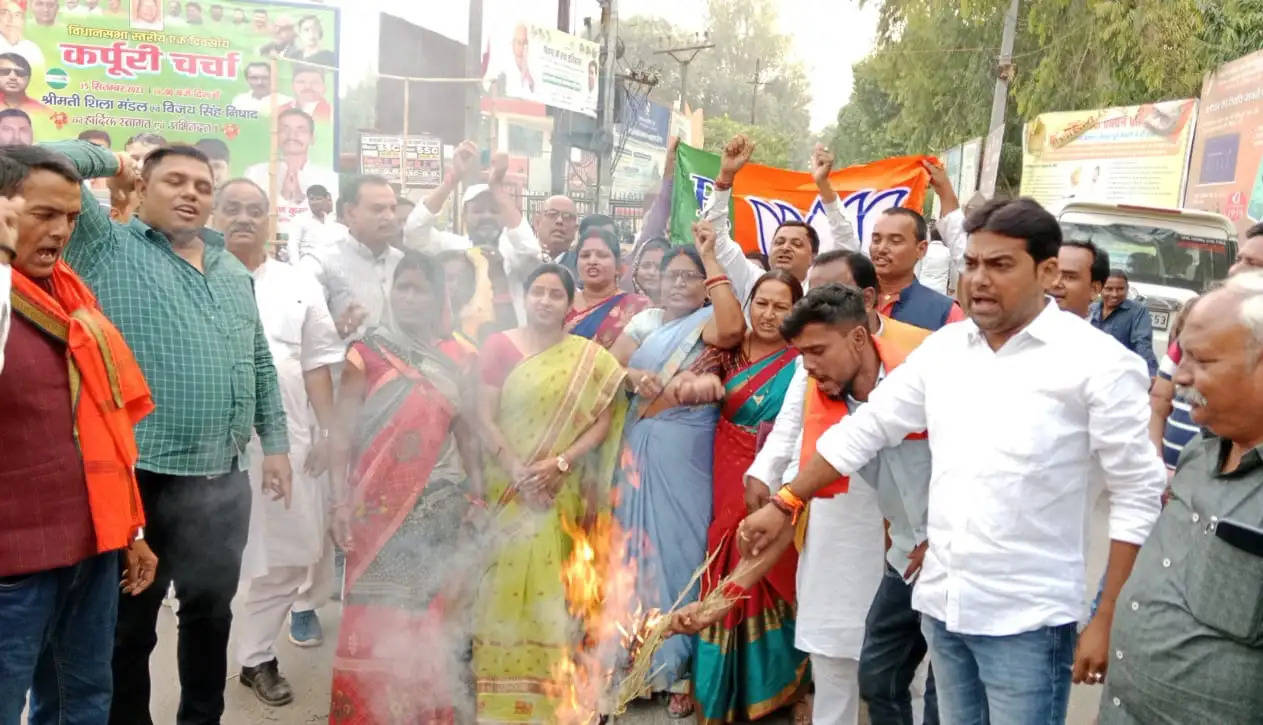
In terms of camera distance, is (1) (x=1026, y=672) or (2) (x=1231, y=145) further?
(2) (x=1231, y=145)

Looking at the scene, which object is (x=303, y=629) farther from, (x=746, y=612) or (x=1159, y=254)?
(x=1159, y=254)

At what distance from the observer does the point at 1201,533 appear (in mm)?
1710

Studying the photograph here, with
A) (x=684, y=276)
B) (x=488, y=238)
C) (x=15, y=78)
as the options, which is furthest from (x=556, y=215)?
(x=15, y=78)

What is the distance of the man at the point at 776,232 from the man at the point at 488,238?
3.74 ft

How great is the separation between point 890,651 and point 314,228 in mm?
4299

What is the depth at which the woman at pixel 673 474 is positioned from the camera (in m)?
3.57

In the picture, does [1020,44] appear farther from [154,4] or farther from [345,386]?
[345,386]

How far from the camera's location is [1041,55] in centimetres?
1689

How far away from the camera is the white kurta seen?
379 centimetres

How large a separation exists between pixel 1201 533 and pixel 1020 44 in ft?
59.0

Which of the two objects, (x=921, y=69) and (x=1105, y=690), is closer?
(x=1105, y=690)

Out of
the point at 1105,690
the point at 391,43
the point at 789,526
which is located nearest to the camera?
the point at 1105,690

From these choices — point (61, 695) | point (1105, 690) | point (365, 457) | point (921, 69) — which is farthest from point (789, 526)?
point (921, 69)

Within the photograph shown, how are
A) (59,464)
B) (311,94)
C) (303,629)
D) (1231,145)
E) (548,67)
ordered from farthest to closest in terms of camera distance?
(548,67) < (1231,145) < (311,94) < (303,629) < (59,464)
